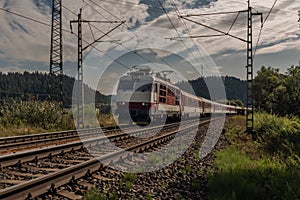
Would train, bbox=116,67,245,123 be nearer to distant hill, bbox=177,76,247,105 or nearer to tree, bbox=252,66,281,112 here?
distant hill, bbox=177,76,247,105

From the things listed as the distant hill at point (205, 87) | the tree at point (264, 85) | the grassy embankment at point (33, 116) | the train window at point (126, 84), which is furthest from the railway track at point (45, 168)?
the tree at point (264, 85)

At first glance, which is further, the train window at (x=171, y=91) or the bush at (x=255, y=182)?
the train window at (x=171, y=91)

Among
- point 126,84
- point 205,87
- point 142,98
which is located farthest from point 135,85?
point 205,87

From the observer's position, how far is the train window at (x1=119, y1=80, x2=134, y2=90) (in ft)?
73.9

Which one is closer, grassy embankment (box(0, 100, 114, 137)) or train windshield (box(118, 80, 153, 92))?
grassy embankment (box(0, 100, 114, 137))

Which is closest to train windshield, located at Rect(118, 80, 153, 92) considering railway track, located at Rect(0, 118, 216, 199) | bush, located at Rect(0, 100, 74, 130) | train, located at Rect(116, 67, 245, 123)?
train, located at Rect(116, 67, 245, 123)

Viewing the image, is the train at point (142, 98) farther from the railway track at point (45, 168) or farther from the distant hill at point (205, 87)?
the railway track at point (45, 168)

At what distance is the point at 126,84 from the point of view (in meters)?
22.6

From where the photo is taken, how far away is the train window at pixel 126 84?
22531 mm

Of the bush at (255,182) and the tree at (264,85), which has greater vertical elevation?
the tree at (264,85)

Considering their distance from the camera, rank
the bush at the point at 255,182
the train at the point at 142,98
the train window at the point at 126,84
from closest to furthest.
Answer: the bush at the point at 255,182 < the train at the point at 142,98 < the train window at the point at 126,84

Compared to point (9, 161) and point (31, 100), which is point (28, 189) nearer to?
point (9, 161)

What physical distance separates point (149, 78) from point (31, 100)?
7.43 meters

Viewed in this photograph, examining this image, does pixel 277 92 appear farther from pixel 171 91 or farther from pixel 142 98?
pixel 142 98
